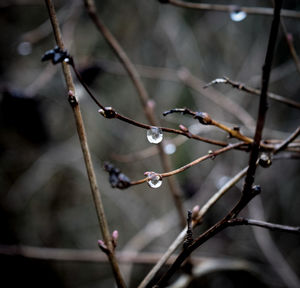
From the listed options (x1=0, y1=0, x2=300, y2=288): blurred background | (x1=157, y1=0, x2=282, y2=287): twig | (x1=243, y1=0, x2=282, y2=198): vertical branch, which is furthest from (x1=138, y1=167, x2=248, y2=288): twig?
(x1=0, y1=0, x2=300, y2=288): blurred background

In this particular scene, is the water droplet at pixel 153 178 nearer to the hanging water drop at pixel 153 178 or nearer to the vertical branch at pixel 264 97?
the hanging water drop at pixel 153 178

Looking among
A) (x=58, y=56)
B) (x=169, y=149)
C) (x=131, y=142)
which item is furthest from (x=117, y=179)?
(x=131, y=142)

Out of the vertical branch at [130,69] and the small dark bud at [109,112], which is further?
the vertical branch at [130,69]

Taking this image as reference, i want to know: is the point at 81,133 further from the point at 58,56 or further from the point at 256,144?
the point at 256,144

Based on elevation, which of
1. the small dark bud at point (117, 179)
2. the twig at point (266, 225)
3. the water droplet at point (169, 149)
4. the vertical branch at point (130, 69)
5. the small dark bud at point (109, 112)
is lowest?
the twig at point (266, 225)

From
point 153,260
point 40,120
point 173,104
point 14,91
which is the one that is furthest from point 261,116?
point 173,104

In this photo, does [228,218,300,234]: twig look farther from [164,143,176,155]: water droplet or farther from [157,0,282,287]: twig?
[164,143,176,155]: water droplet

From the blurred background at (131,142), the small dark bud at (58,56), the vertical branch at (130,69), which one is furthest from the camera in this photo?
the blurred background at (131,142)

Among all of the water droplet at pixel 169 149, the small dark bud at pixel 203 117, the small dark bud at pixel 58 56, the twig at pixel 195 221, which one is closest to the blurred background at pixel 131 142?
the water droplet at pixel 169 149
